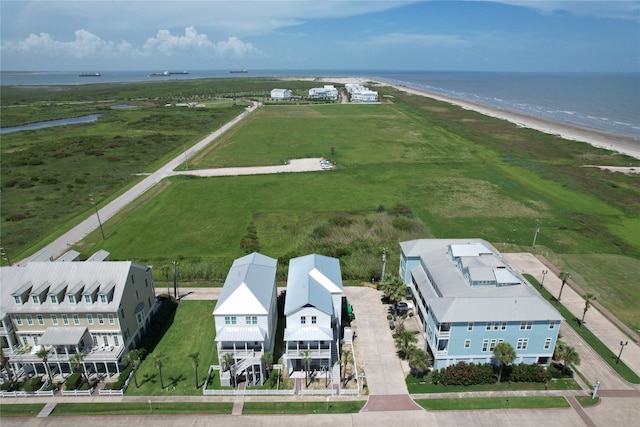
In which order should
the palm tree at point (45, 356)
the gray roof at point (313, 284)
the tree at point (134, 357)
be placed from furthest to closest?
the gray roof at point (313, 284)
the tree at point (134, 357)
the palm tree at point (45, 356)

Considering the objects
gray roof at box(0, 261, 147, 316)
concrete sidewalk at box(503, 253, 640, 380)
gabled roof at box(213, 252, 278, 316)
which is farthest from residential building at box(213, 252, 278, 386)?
concrete sidewalk at box(503, 253, 640, 380)

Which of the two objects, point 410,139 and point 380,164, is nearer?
point 380,164

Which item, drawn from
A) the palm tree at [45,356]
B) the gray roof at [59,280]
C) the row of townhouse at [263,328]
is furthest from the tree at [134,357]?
the row of townhouse at [263,328]

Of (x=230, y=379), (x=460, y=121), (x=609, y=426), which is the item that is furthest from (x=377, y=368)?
(x=460, y=121)

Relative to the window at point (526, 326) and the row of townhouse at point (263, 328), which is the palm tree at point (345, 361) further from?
the window at point (526, 326)

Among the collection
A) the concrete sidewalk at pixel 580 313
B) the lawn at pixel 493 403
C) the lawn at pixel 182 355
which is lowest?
the lawn at pixel 182 355

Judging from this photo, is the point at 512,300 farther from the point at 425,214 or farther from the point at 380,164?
the point at 380,164
